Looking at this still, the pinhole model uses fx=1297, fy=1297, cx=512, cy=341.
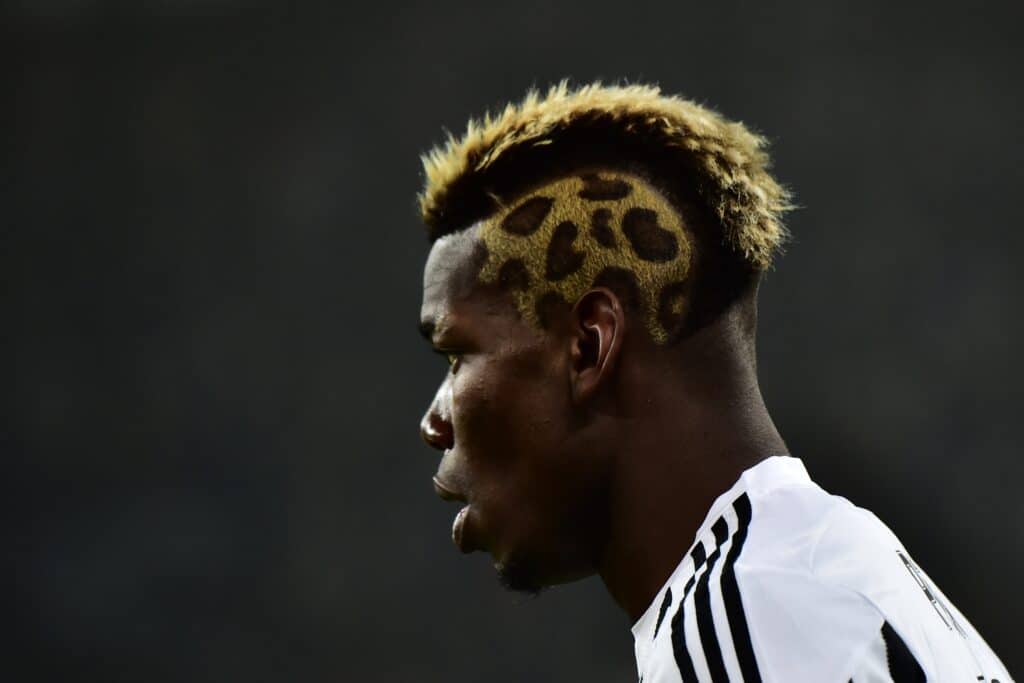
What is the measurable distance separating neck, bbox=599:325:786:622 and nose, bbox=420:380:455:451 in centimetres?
26

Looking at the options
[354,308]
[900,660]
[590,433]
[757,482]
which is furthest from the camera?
Result: [354,308]

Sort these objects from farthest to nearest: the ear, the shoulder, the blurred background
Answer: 1. the blurred background
2. the ear
3. the shoulder

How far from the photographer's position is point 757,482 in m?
1.46

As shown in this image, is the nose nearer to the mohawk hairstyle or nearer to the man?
the man

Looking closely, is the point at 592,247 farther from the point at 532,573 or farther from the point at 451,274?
the point at 532,573

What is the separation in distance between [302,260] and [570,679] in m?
1.78

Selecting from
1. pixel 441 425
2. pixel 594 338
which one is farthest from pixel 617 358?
pixel 441 425

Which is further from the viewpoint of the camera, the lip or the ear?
the lip

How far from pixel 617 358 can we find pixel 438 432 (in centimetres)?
29

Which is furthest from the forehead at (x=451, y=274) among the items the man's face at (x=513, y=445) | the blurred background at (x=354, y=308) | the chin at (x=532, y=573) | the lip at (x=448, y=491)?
the blurred background at (x=354, y=308)

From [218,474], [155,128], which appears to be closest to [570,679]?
[218,474]

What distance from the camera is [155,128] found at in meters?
4.92

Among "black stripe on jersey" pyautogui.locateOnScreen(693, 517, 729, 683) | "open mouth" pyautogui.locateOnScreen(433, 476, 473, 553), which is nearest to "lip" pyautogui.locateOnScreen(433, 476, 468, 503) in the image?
"open mouth" pyautogui.locateOnScreen(433, 476, 473, 553)

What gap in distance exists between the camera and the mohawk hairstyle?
66.0 inches
